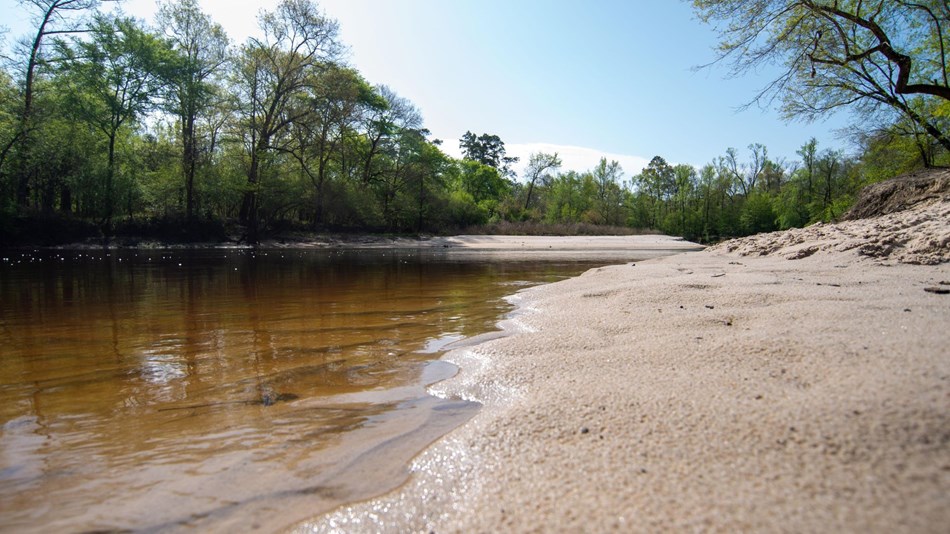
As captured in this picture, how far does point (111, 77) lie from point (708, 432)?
34923 millimetres

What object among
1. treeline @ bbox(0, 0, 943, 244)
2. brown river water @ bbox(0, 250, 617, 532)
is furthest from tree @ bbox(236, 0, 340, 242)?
brown river water @ bbox(0, 250, 617, 532)

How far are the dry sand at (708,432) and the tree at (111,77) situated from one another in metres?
32.0

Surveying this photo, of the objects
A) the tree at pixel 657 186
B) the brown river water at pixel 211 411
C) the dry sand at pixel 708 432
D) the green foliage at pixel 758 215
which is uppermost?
the tree at pixel 657 186

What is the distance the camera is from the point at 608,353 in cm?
345

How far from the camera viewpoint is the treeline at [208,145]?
23.9 m

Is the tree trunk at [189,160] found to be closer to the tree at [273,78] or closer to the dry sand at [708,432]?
the tree at [273,78]

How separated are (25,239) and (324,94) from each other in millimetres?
18878

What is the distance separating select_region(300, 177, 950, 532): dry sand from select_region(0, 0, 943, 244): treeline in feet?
69.2

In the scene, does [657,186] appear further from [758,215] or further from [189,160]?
[189,160]

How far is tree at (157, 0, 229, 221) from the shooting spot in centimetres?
2802

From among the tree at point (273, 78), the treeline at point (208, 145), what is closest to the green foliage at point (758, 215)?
the treeline at point (208, 145)

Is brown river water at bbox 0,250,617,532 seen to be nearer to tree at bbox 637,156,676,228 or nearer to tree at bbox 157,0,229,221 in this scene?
tree at bbox 157,0,229,221

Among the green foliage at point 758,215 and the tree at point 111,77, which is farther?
the green foliage at point 758,215

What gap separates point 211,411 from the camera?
9.55 feet
